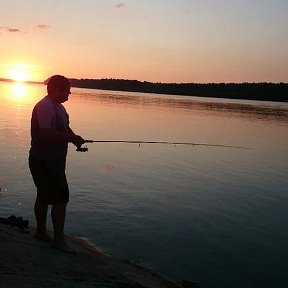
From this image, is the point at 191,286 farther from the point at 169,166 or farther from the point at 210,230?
the point at 169,166

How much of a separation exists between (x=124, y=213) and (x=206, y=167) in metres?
7.42

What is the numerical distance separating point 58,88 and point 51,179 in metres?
1.15

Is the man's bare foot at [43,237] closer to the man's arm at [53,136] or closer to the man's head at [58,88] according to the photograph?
the man's arm at [53,136]

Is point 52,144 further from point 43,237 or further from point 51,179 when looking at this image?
point 43,237

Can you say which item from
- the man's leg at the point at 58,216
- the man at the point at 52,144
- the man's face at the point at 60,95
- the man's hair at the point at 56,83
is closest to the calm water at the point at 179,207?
the man's leg at the point at 58,216

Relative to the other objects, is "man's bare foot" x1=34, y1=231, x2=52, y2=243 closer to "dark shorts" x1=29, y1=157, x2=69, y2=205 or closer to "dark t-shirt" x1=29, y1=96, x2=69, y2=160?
"dark shorts" x1=29, y1=157, x2=69, y2=205

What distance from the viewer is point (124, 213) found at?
9695 millimetres

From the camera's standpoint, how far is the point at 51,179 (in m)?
5.48

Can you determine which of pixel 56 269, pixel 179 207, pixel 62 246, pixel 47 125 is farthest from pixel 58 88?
pixel 179 207

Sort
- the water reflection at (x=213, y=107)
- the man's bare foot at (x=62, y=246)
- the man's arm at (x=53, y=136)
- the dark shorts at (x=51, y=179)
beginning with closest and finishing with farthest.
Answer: the man's arm at (x=53, y=136)
the dark shorts at (x=51, y=179)
the man's bare foot at (x=62, y=246)
the water reflection at (x=213, y=107)

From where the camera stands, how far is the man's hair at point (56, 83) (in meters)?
5.52

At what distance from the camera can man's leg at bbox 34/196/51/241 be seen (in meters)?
5.77

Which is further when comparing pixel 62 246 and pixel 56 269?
pixel 62 246

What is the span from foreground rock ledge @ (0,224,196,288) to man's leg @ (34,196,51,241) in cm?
13
